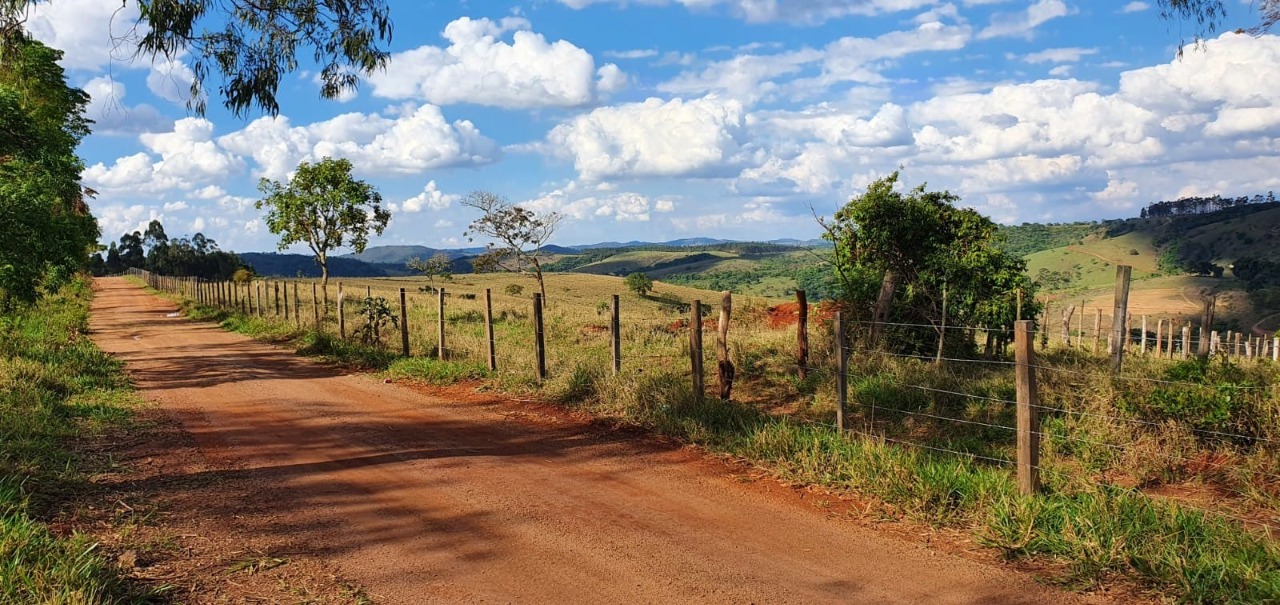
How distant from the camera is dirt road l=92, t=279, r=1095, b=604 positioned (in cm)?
470

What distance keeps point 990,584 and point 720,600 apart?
1698mm

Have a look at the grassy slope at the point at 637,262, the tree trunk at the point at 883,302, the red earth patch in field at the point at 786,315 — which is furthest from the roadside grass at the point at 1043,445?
the grassy slope at the point at 637,262

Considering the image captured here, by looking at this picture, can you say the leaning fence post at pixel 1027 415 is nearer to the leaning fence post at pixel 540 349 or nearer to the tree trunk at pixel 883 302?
the leaning fence post at pixel 540 349

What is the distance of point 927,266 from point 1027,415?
10836 mm

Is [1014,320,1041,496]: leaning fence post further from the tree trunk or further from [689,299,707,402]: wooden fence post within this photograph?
the tree trunk

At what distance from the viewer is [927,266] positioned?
642 inches

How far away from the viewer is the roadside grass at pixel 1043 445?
4914 mm

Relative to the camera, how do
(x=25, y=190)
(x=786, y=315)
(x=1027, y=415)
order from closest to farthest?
(x=1027, y=415) < (x=25, y=190) < (x=786, y=315)

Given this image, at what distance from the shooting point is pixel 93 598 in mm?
4074

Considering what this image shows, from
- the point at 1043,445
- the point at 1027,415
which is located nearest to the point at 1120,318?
the point at 1043,445

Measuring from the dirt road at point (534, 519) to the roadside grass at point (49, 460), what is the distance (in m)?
1.10

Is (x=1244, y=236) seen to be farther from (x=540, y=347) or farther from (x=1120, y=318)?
(x=540, y=347)

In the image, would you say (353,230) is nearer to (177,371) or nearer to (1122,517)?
(177,371)

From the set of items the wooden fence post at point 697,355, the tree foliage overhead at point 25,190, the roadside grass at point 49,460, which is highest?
the tree foliage overhead at point 25,190
